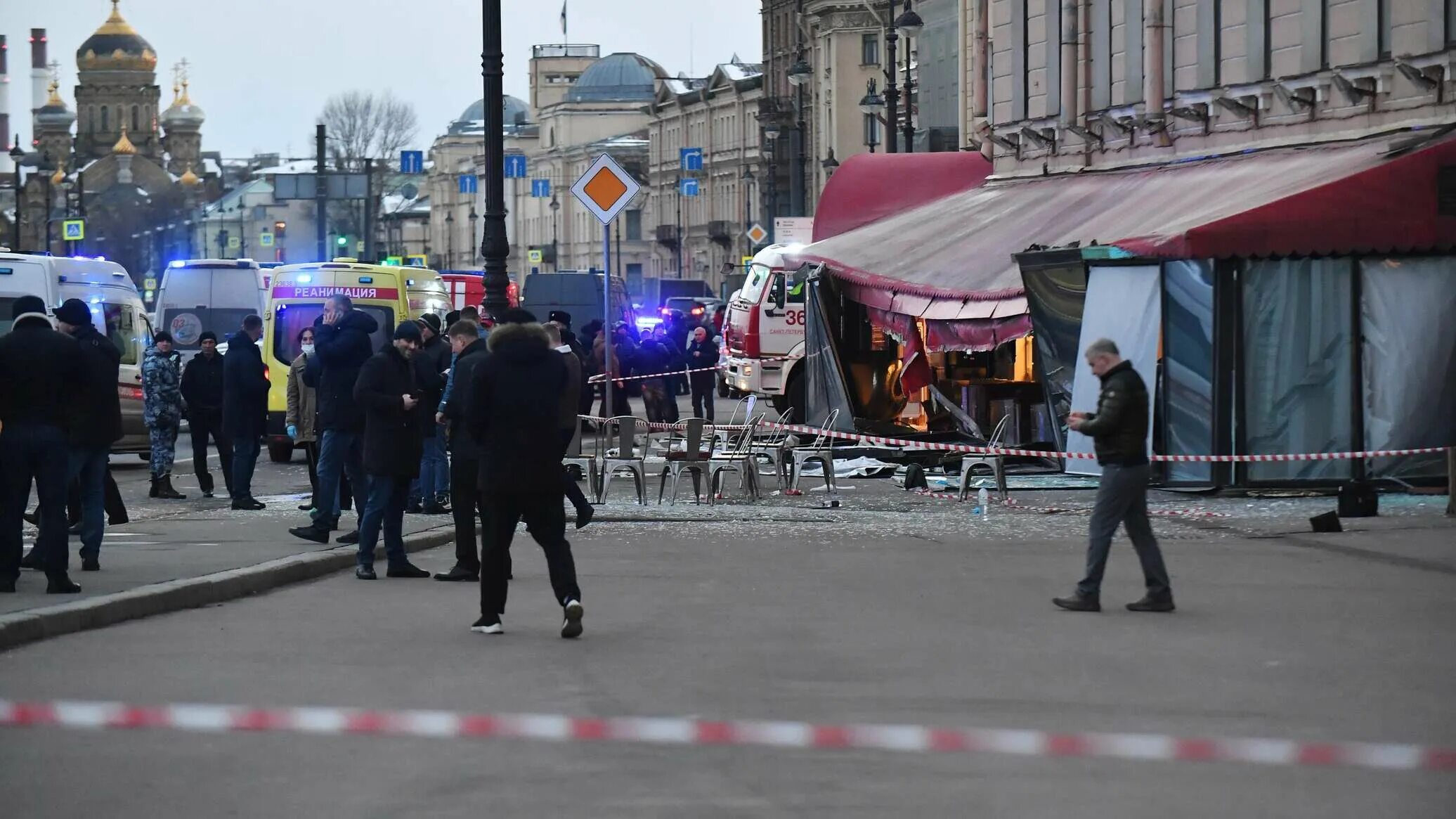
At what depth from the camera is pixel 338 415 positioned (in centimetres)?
1584

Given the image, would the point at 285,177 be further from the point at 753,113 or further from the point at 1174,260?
the point at 1174,260

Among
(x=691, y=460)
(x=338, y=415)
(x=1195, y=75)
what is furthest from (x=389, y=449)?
(x=1195, y=75)

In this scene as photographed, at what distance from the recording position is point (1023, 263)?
22594mm

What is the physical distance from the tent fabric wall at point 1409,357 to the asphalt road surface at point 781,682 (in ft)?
15.6

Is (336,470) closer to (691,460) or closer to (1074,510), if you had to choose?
(691,460)

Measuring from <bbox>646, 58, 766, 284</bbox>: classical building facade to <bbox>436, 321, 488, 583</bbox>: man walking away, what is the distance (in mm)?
87221

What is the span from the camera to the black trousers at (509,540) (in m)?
11.8

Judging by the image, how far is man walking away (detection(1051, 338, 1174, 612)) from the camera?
1280cm

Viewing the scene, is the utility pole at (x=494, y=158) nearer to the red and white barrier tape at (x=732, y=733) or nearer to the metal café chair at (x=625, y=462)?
the metal café chair at (x=625, y=462)

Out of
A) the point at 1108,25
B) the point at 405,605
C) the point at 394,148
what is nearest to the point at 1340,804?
the point at 405,605

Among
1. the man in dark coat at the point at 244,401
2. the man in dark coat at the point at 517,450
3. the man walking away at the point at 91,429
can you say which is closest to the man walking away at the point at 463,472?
the man walking away at the point at 91,429

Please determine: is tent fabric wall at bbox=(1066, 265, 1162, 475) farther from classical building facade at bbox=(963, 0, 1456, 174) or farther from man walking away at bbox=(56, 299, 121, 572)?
man walking away at bbox=(56, 299, 121, 572)

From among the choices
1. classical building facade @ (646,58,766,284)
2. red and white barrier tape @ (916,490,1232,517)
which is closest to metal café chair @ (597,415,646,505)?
red and white barrier tape @ (916,490,1232,517)

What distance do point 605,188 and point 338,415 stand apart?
5868mm
